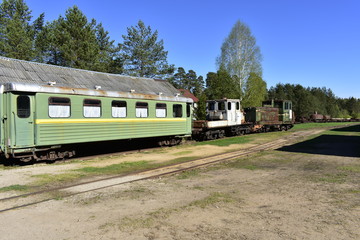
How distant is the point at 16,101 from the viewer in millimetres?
9492

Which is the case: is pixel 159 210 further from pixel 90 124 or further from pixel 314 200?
pixel 90 124

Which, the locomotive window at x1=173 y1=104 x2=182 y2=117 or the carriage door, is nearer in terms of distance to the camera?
the carriage door

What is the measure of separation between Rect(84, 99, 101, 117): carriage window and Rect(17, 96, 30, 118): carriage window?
2.31 m

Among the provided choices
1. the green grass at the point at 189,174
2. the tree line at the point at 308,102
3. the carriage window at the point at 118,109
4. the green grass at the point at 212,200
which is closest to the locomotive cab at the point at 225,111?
the carriage window at the point at 118,109

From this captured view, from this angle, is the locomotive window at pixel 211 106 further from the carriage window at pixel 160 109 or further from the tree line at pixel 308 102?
the tree line at pixel 308 102

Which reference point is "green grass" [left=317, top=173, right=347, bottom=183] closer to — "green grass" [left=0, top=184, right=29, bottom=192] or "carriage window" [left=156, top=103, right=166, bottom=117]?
"green grass" [left=0, top=184, right=29, bottom=192]

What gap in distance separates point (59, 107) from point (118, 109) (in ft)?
9.61

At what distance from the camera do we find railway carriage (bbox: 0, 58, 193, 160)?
9.55m

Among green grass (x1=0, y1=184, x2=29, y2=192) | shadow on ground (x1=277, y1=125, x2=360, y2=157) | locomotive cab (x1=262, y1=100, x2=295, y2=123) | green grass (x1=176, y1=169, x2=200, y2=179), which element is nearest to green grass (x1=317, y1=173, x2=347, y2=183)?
green grass (x1=176, y1=169, x2=200, y2=179)

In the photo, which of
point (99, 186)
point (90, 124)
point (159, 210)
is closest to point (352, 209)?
point (159, 210)

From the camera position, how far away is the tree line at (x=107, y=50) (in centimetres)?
2805

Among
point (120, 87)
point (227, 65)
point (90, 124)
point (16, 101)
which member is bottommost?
point (90, 124)

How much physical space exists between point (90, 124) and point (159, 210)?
7398 millimetres

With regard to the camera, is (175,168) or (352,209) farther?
(175,168)
